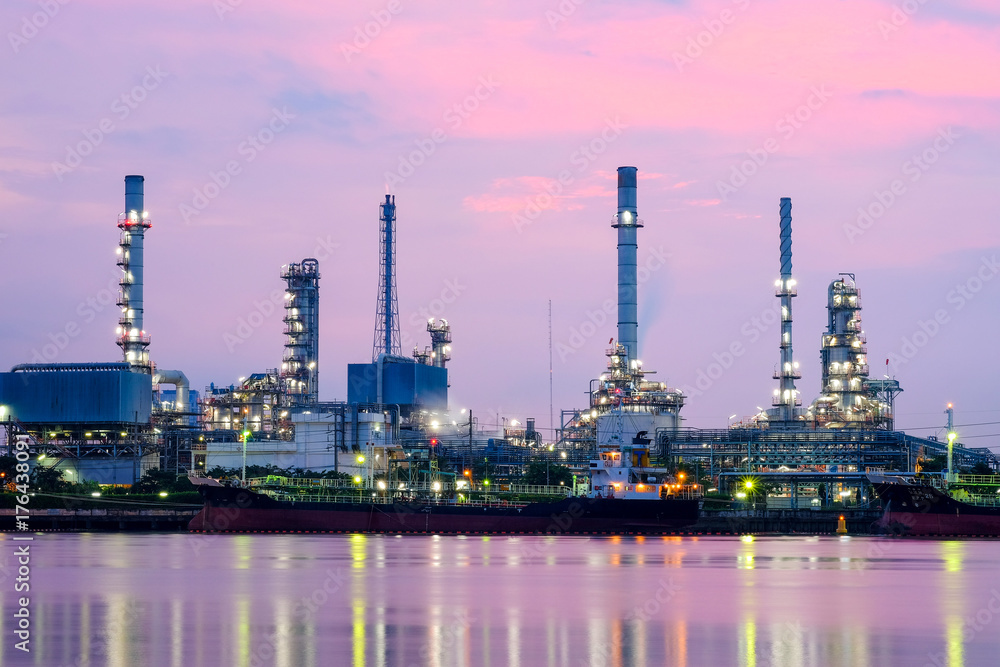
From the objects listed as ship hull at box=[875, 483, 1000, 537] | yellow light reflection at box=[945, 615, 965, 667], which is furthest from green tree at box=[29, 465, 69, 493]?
yellow light reflection at box=[945, 615, 965, 667]

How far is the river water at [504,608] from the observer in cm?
2473

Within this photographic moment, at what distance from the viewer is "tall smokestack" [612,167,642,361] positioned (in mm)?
119625

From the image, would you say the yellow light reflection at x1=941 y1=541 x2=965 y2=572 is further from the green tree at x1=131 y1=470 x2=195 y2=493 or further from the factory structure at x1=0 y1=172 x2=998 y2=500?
the green tree at x1=131 y1=470 x2=195 y2=493

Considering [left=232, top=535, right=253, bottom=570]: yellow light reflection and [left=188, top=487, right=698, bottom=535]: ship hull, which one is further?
[left=188, top=487, right=698, bottom=535]: ship hull

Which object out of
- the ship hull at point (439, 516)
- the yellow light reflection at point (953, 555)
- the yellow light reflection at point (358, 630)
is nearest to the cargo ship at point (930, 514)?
the yellow light reflection at point (953, 555)

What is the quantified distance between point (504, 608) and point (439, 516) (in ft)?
150

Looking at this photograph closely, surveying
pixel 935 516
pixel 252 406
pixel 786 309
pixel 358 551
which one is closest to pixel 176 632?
pixel 358 551

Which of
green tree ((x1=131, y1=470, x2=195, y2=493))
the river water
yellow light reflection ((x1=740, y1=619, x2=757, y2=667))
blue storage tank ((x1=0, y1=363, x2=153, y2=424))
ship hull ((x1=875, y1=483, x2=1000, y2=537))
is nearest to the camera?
yellow light reflection ((x1=740, y1=619, x2=757, y2=667))

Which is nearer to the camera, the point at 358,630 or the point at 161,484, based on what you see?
the point at 358,630

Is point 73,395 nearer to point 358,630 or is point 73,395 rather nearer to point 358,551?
point 358,551

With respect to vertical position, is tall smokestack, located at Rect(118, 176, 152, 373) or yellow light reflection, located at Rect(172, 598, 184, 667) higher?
tall smokestack, located at Rect(118, 176, 152, 373)

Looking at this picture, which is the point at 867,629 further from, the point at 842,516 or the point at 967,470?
the point at 967,470

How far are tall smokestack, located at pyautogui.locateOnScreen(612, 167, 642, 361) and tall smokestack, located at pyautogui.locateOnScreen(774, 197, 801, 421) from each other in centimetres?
1534

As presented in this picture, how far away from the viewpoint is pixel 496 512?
76812 millimetres
